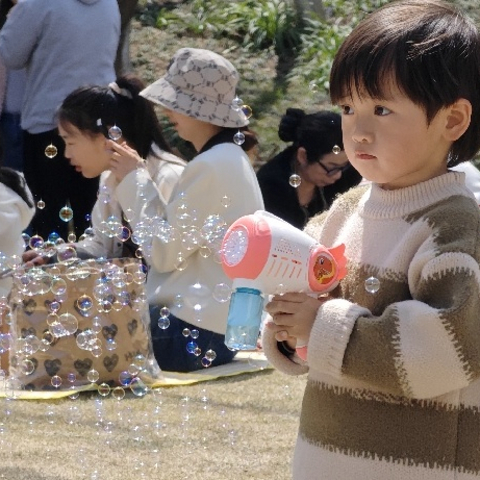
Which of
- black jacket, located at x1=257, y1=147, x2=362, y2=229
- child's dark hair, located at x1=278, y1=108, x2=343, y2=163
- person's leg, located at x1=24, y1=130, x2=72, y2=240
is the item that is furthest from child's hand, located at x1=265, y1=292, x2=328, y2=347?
person's leg, located at x1=24, y1=130, x2=72, y2=240

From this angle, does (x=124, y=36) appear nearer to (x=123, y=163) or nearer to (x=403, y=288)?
(x=123, y=163)

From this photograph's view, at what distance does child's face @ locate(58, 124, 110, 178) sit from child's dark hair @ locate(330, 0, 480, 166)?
2.61m

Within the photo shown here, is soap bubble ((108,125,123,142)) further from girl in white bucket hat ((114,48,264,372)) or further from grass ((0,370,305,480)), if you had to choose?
grass ((0,370,305,480))

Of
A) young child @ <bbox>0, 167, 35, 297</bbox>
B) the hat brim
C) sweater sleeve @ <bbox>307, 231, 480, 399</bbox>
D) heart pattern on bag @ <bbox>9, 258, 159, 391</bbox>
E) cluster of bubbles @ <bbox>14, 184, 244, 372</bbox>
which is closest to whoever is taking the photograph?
sweater sleeve @ <bbox>307, 231, 480, 399</bbox>

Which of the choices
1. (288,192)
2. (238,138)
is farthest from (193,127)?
(288,192)

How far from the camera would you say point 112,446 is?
11.2ft

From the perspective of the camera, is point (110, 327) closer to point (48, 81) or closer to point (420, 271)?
point (48, 81)

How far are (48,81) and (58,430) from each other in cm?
244

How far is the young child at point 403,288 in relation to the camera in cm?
176

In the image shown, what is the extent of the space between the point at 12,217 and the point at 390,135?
2.95 meters

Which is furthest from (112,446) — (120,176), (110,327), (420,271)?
(420,271)

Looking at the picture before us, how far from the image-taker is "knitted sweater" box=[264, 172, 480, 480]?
176 cm

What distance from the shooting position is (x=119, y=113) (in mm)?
4746

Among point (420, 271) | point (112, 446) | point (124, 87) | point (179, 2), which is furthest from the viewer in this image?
point (179, 2)
